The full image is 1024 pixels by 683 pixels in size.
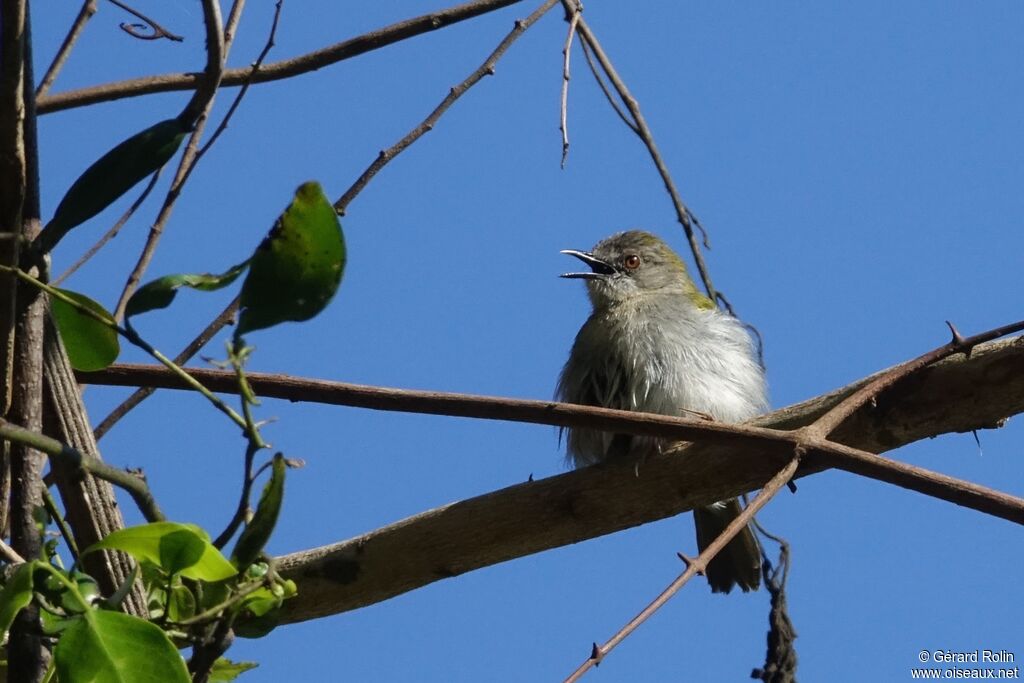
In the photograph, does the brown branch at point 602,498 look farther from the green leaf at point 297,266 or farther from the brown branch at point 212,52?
the green leaf at point 297,266

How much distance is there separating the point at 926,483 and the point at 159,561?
54.5 inches

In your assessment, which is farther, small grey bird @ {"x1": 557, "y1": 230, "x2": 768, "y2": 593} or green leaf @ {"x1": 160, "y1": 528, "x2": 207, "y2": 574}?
small grey bird @ {"x1": 557, "y1": 230, "x2": 768, "y2": 593}

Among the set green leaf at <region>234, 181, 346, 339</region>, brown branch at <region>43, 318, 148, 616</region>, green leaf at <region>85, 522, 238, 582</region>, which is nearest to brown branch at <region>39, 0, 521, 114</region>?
brown branch at <region>43, 318, 148, 616</region>

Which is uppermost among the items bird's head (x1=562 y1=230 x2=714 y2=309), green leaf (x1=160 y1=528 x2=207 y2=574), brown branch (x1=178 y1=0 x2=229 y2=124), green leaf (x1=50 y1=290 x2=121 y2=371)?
bird's head (x1=562 y1=230 x2=714 y2=309)

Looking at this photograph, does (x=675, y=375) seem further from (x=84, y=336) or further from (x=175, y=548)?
(x=175, y=548)

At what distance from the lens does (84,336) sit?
2.29 meters

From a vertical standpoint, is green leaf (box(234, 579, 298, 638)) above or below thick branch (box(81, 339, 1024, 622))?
below

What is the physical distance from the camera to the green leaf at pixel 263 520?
173 cm

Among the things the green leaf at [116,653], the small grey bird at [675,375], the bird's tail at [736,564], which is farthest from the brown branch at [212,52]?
the bird's tail at [736,564]

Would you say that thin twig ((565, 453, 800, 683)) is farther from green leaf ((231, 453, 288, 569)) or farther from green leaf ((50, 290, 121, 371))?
green leaf ((50, 290, 121, 371))

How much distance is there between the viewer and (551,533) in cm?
341

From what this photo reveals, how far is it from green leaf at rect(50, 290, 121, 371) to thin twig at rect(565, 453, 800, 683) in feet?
3.42

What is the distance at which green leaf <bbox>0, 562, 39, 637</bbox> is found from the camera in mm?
1802

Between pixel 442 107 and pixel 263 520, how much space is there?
7.14 feet
